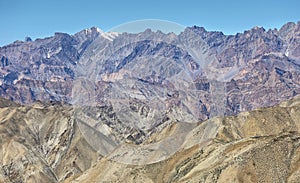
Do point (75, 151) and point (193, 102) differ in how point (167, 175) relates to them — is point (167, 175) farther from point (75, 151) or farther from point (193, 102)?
point (75, 151)

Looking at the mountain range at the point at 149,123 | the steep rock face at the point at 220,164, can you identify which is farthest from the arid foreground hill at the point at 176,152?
the mountain range at the point at 149,123

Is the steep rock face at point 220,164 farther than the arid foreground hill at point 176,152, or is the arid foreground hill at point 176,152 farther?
the arid foreground hill at point 176,152

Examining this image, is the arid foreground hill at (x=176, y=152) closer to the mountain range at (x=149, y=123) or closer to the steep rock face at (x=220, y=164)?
the steep rock face at (x=220, y=164)

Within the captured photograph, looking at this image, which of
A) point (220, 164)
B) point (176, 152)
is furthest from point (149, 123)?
point (220, 164)

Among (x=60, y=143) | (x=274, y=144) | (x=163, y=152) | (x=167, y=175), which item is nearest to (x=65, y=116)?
(x=60, y=143)

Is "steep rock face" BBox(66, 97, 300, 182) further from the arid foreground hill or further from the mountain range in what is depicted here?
the mountain range

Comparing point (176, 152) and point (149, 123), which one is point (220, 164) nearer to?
point (149, 123)

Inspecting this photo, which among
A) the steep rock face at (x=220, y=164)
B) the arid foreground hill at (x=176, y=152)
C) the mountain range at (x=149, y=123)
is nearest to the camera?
the mountain range at (x=149, y=123)

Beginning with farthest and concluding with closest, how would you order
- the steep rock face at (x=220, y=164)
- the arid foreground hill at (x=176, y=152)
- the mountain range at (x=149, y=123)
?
the arid foreground hill at (x=176, y=152) → the steep rock face at (x=220, y=164) → the mountain range at (x=149, y=123)
